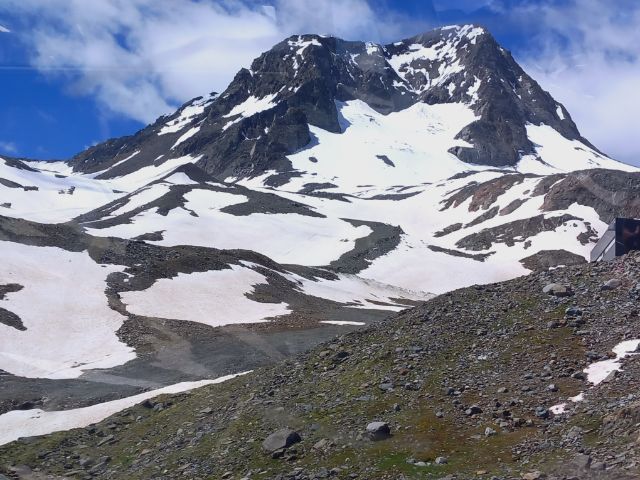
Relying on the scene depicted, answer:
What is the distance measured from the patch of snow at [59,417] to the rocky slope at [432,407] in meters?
2.12

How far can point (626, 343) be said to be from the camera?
20938mm

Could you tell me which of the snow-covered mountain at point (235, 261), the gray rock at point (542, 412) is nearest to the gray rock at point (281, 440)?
the gray rock at point (542, 412)

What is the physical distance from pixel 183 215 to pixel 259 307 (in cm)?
6867

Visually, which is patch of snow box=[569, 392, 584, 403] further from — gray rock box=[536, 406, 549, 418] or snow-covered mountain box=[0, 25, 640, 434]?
snow-covered mountain box=[0, 25, 640, 434]

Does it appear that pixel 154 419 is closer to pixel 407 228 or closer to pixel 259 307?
pixel 259 307

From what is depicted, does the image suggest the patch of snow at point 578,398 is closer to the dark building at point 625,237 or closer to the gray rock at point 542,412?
the gray rock at point 542,412

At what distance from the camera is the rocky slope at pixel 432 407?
17.2 metres

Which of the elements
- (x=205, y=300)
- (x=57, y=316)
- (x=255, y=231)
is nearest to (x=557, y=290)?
(x=57, y=316)

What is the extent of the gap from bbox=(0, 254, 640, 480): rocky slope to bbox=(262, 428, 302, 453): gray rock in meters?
0.05

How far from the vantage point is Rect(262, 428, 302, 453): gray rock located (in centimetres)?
2038

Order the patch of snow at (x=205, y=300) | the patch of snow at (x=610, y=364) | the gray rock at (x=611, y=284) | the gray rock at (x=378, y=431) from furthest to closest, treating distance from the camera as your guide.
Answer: the patch of snow at (x=205, y=300)
the gray rock at (x=611, y=284)
the patch of snow at (x=610, y=364)
the gray rock at (x=378, y=431)

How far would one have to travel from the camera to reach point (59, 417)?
103 feet

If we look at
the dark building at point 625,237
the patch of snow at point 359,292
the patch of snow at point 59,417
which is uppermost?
the patch of snow at point 359,292

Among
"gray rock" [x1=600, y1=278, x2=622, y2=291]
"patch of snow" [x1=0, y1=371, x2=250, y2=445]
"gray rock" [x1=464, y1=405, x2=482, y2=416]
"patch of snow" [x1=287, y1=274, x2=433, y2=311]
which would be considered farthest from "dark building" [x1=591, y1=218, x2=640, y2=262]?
"gray rock" [x1=464, y1=405, x2=482, y2=416]
